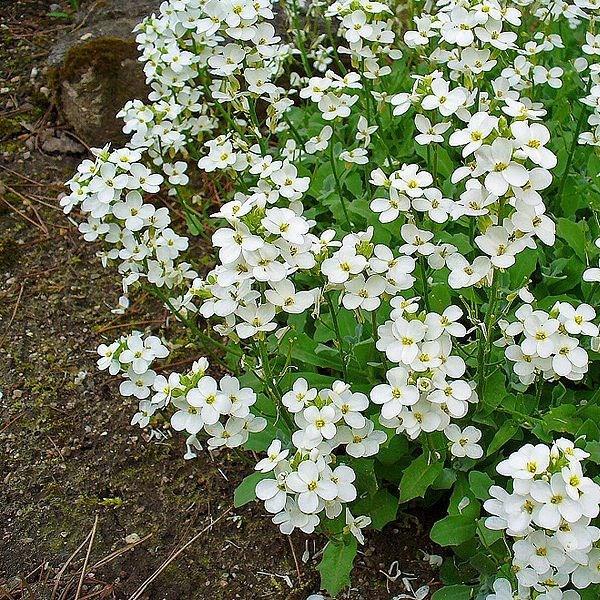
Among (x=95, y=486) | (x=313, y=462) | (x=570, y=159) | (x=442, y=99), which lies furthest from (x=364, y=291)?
(x=95, y=486)

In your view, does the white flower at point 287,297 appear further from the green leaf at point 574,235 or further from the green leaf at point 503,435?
the green leaf at point 574,235

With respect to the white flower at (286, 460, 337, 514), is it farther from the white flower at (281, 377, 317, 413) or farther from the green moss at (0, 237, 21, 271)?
the green moss at (0, 237, 21, 271)

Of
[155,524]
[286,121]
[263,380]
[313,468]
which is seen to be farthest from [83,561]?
[286,121]

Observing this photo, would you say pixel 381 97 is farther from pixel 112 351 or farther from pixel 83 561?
pixel 83 561

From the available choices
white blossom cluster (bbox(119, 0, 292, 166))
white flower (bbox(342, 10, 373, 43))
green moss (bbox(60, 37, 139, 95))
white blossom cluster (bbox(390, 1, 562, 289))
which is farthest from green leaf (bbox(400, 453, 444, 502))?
green moss (bbox(60, 37, 139, 95))

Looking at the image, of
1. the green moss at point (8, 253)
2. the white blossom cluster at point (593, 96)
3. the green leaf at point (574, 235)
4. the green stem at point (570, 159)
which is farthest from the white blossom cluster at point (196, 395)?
the green moss at point (8, 253)
